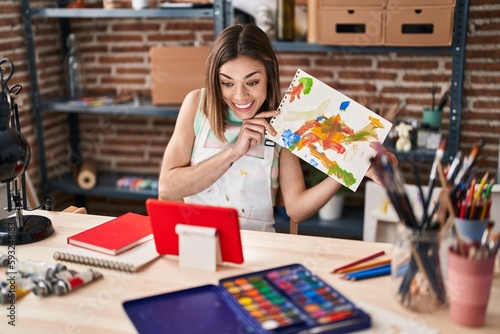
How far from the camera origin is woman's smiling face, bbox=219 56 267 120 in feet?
6.62

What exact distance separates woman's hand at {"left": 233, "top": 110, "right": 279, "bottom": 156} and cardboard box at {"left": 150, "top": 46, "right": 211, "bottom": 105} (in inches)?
47.7

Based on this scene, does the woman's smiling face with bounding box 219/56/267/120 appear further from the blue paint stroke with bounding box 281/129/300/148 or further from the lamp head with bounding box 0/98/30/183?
the lamp head with bounding box 0/98/30/183

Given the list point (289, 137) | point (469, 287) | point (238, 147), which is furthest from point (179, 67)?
point (469, 287)

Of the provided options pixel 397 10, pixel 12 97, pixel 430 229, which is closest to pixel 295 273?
pixel 430 229

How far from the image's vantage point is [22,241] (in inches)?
67.5

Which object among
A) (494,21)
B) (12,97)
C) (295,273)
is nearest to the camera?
(295,273)

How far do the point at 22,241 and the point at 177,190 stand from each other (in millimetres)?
572

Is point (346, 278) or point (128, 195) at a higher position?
point (346, 278)

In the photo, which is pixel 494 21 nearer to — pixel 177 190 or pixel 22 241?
pixel 177 190

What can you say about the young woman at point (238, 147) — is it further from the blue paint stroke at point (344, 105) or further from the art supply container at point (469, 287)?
the art supply container at point (469, 287)

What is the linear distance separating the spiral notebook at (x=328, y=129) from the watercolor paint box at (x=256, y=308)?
1.77 feet

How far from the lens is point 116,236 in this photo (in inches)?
66.5

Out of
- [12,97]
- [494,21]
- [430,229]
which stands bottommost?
[430,229]

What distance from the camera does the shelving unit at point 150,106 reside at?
116 inches
